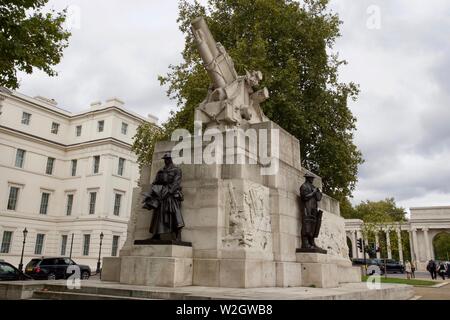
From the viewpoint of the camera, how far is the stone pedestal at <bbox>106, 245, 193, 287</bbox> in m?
9.01

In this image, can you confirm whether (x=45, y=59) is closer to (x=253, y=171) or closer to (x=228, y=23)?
(x=253, y=171)

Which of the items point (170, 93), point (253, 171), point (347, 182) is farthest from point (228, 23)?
point (253, 171)

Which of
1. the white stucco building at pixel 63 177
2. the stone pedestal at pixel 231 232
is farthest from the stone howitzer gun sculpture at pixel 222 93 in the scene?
the white stucco building at pixel 63 177

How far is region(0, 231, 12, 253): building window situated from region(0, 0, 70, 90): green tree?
33.1 m

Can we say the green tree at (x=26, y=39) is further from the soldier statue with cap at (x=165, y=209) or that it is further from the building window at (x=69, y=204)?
the building window at (x=69, y=204)

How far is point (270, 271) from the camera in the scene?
10.2 metres

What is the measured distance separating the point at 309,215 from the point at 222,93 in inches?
192

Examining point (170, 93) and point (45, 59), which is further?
point (170, 93)

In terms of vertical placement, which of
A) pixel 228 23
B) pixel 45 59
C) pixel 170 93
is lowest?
pixel 45 59

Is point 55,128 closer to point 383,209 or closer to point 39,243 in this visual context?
point 39,243

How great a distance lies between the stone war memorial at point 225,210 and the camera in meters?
9.50

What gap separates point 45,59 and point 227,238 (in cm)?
972

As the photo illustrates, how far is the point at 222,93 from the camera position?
42.8ft
